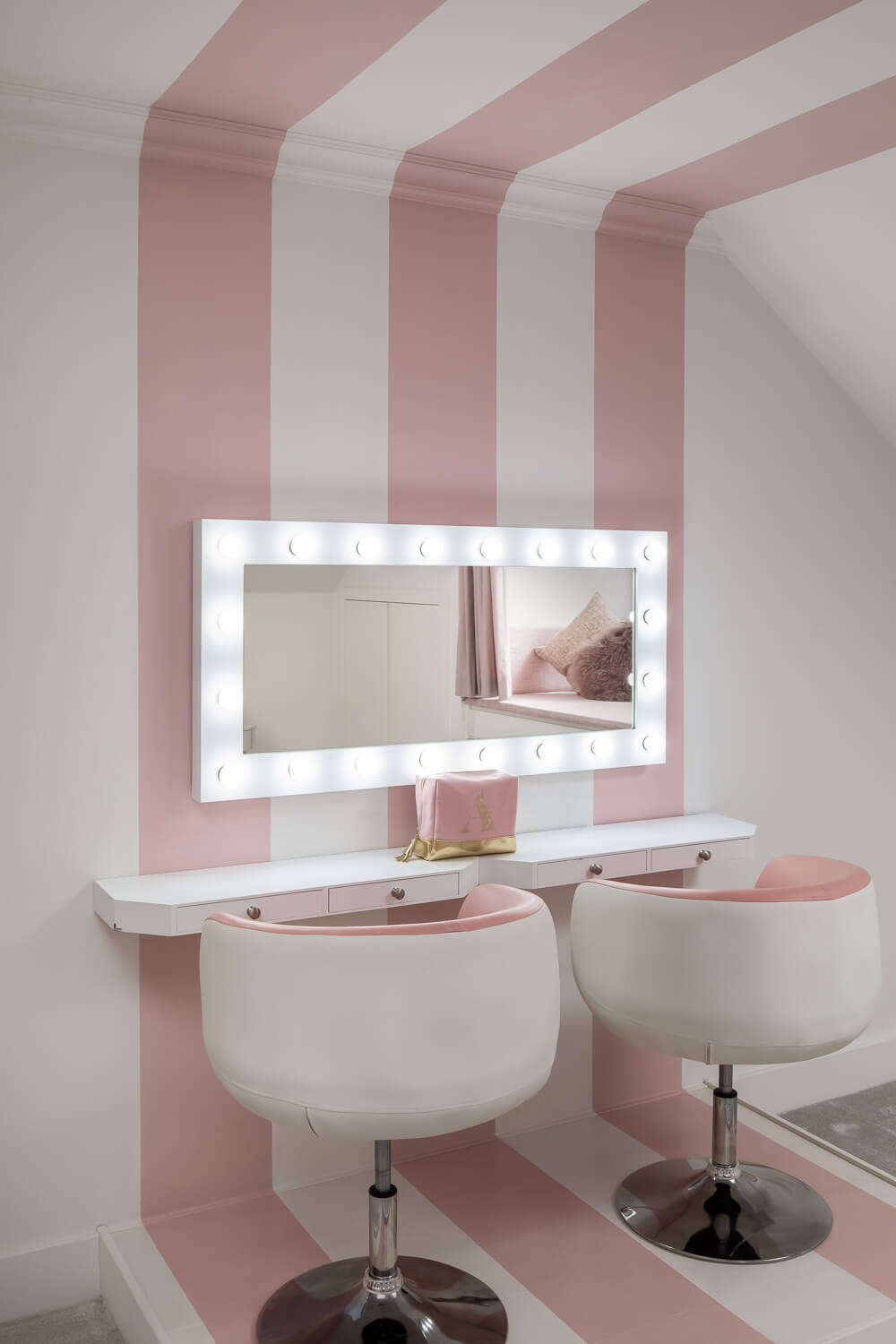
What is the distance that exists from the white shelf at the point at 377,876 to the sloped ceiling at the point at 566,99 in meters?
1.46

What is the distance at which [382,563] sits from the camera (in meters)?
2.61

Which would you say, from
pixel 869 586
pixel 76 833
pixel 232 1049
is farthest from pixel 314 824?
pixel 869 586

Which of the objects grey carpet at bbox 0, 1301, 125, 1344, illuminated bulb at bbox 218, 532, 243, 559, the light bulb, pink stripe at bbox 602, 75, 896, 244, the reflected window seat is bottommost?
grey carpet at bbox 0, 1301, 125, 1344

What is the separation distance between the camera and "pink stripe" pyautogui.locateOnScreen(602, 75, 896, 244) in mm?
2342

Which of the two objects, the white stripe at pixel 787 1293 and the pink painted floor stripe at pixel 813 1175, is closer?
the white stripe at pixel 787 1293

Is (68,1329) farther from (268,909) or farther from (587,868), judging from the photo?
(587,868)

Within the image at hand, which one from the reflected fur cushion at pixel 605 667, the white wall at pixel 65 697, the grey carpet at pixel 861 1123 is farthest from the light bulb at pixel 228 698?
the grey carpet at pixel 861 1123

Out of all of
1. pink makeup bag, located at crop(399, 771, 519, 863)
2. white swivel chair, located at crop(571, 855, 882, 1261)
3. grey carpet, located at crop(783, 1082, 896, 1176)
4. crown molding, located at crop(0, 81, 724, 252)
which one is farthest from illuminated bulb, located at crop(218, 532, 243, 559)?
grey carpet, located at crop(783, 1082, 896, 1176)

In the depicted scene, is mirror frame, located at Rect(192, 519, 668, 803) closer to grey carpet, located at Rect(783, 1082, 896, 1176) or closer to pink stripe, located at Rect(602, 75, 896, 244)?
pink stripe, located at Rect(602, 75, 896, 244)

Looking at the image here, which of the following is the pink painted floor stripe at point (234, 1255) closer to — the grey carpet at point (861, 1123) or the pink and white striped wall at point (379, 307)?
the pink and white striped wall at point (379, 307)

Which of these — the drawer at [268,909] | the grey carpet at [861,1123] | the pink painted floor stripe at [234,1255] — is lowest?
the grey carpet at [861,1123]

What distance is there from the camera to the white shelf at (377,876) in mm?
2240

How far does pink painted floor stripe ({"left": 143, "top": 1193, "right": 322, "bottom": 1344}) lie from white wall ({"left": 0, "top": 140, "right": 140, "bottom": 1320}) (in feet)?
0.56

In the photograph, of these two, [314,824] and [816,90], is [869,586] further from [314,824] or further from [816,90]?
[314,824]
